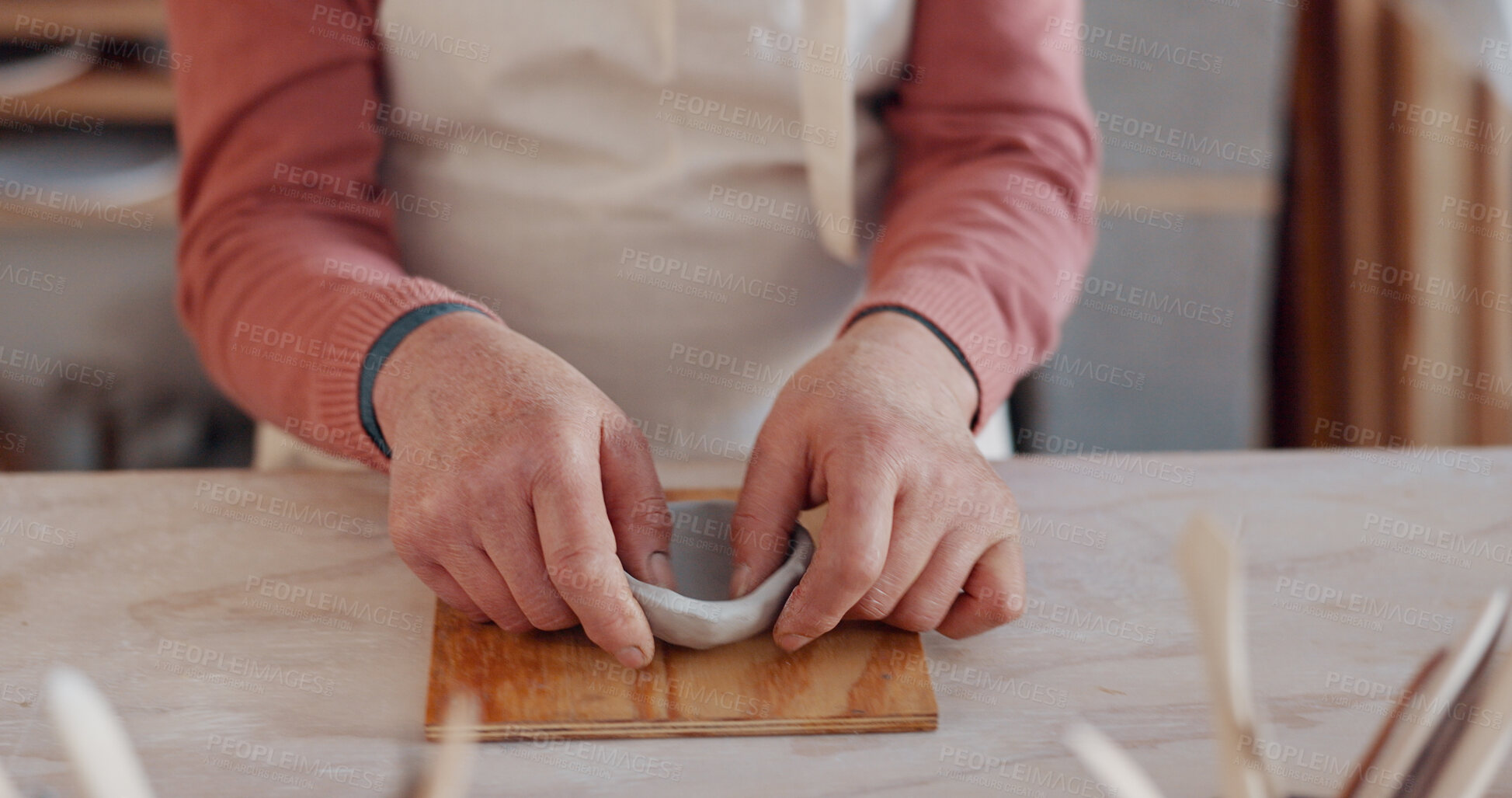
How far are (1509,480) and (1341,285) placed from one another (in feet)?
3.58

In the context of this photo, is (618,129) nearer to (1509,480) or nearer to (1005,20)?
(1005,20)

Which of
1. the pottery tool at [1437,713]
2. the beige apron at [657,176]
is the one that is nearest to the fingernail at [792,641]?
the pottery tool at [1437,713]

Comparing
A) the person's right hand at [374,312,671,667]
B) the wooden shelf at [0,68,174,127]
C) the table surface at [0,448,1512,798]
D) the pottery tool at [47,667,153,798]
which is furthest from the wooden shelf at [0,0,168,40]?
the pottery tool at [47,667,153,798]

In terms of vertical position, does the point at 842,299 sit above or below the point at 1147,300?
above

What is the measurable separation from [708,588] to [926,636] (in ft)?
0.34

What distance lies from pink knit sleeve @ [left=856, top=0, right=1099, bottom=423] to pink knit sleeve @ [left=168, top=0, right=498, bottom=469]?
0.32 metres

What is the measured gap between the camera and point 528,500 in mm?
465

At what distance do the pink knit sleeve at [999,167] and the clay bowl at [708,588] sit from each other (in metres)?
0.18

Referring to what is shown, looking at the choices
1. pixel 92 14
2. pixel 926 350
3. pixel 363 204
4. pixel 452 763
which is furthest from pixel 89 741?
pixel 92 14

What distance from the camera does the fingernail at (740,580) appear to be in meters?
0.47

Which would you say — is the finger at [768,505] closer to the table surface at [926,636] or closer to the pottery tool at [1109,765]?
the table surface at [926,636]

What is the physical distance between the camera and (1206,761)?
42 centimetres

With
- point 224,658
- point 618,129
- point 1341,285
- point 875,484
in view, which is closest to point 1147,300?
point 1341,285

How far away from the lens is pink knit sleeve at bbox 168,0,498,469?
621 mm
